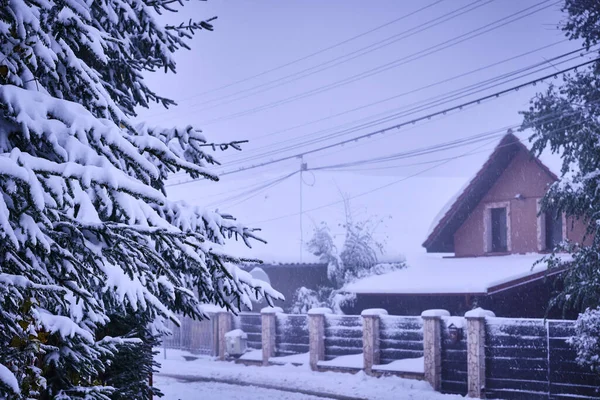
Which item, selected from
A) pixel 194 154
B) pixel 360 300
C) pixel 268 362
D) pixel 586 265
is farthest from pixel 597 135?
pixel 360 300

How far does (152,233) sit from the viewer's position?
124 inches

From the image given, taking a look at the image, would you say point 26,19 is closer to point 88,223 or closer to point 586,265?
point 88,223

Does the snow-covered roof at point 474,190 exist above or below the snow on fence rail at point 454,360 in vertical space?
above

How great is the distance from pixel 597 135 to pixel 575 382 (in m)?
5.25

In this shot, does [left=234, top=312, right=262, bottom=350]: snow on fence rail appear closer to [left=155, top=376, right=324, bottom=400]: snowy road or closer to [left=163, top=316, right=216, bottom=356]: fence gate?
[left=163, top=316, right=216, bottom=356]: fence gate

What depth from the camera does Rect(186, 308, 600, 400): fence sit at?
1358 centimetres

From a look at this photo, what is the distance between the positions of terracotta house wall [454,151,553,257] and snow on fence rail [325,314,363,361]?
22.9 ft

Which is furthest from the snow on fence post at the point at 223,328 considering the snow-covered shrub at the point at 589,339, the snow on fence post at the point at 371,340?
the snow-covered shrub at the point at 589,339

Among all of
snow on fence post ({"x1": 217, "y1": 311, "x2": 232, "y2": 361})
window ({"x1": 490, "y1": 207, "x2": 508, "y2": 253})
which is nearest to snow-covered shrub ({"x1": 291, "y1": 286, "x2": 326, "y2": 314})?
snow on fence post ({"x1": 217, "y1": 311, "x2": 232, "y2": 361})

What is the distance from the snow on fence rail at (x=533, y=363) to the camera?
13.3 metres

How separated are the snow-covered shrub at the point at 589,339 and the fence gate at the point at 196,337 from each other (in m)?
12.3

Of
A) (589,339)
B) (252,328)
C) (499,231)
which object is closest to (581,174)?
(589,339)

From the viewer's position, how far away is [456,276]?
1958 centimetres

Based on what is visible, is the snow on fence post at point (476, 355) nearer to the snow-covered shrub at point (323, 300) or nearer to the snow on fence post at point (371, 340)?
the snow on fence post at point (371, 340)
